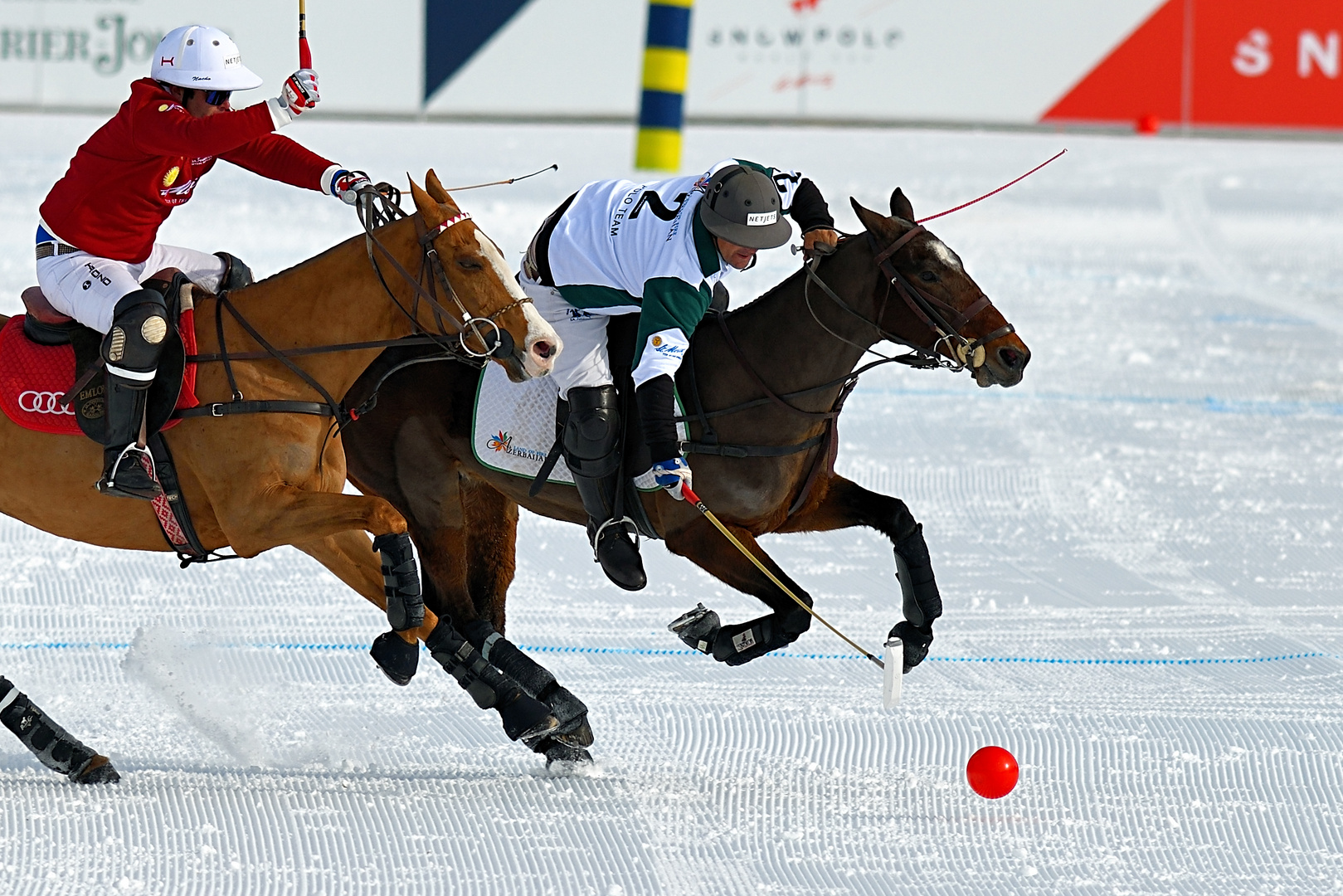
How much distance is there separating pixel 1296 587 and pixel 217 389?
5.04 m

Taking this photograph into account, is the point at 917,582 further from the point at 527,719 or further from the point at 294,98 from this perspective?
the point at 294,98

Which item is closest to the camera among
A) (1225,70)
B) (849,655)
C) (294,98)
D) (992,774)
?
(294,98)

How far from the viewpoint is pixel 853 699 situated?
6.44 metres

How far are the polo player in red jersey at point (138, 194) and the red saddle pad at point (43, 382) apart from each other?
134 mm

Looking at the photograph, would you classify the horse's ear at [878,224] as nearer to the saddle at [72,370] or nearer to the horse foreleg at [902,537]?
the horse foreleg at [902,537]

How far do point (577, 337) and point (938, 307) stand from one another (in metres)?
1.20

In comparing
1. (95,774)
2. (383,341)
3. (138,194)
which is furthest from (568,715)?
(138,194)

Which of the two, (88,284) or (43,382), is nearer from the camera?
(88,284)

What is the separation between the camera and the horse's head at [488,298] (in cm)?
499

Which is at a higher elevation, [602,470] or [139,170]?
[139,170]

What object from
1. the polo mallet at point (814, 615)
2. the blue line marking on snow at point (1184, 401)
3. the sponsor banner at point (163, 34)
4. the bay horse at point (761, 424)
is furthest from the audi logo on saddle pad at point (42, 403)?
the sponsor banner at point (163, 34)

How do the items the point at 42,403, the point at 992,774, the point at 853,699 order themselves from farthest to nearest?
the point at 853,699 → the point at 42,403 → the point at 992,774

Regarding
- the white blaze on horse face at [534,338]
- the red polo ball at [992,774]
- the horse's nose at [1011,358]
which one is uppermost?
the white blaze on horse face at [534,338]

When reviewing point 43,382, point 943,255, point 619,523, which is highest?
point 943,255
